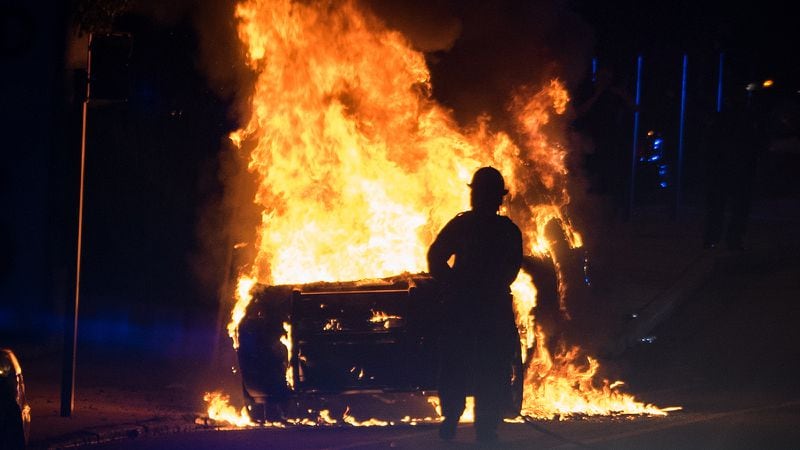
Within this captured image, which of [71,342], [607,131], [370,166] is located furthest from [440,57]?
[607,131]

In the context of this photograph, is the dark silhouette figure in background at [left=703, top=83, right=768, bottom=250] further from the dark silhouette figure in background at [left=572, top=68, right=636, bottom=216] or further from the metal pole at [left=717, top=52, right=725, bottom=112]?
the metal pole at [left=717, top=52, right=725, bottom=112]

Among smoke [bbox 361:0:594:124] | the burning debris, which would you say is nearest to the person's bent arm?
the burning debris

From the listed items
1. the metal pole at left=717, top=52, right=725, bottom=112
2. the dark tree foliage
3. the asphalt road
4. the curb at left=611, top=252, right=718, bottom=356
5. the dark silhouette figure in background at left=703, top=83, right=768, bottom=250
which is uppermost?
the metal pole at left=717, top=52, right=725, bottom=112

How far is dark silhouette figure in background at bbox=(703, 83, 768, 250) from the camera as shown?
A: 50.8 feet

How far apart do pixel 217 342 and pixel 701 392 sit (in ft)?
14.2

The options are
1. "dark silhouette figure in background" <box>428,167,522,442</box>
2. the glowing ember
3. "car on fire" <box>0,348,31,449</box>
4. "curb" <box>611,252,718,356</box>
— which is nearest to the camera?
"car on fire" <box>0,348,31,449</box>

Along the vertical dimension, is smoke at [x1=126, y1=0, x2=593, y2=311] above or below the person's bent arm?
above

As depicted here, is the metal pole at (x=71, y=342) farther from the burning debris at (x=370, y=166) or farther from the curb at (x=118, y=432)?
the burning debris at (x=370, y=166)

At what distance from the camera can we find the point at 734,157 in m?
15.6

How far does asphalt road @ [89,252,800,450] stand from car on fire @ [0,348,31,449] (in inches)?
61.3

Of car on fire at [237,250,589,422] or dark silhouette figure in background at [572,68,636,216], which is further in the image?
dark silhouette figure in background at [572,68,636,216]

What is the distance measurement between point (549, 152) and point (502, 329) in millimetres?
3714

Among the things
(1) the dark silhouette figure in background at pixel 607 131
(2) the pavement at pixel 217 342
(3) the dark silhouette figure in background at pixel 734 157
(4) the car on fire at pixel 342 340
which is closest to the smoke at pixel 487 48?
(2) the pavement at pixel 217 342

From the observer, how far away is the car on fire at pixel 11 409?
610cm
